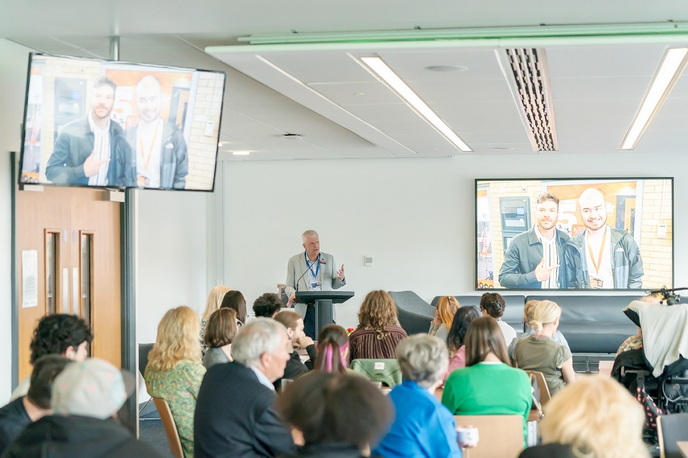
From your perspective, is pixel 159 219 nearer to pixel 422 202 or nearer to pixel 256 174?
pixel 256 174

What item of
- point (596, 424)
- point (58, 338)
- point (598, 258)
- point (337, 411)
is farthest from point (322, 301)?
point (598, 258)

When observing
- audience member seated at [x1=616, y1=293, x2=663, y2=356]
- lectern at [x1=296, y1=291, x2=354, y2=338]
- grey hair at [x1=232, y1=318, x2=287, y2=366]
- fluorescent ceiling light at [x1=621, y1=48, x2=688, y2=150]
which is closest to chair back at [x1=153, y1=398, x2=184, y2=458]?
A: grey hair at [x1=232, y1=318, x2=287, y2=366]

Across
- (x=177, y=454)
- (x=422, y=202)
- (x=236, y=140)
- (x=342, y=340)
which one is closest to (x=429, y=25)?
(x=342, y=340)

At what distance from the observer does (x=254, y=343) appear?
332 centimetres

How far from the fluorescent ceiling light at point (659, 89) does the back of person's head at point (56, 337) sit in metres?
3.62

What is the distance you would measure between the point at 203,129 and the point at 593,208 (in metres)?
7.73

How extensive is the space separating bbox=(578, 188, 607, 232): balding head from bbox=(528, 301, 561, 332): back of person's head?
562 cm

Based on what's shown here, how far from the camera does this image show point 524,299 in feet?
36.4

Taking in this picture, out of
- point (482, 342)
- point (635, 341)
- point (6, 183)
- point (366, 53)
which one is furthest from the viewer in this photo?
point (635, 341)

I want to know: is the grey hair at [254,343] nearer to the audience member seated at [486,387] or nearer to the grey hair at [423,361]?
the grey hair at [423,361]

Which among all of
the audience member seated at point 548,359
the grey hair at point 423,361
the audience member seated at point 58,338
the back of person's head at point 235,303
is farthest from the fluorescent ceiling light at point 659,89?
the audience member seated at point 58,338

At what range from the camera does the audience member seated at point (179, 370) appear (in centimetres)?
425

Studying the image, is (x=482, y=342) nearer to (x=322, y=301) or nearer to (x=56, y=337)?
(x=56, y=337)

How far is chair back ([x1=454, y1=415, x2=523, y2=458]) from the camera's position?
3607 millimetres
